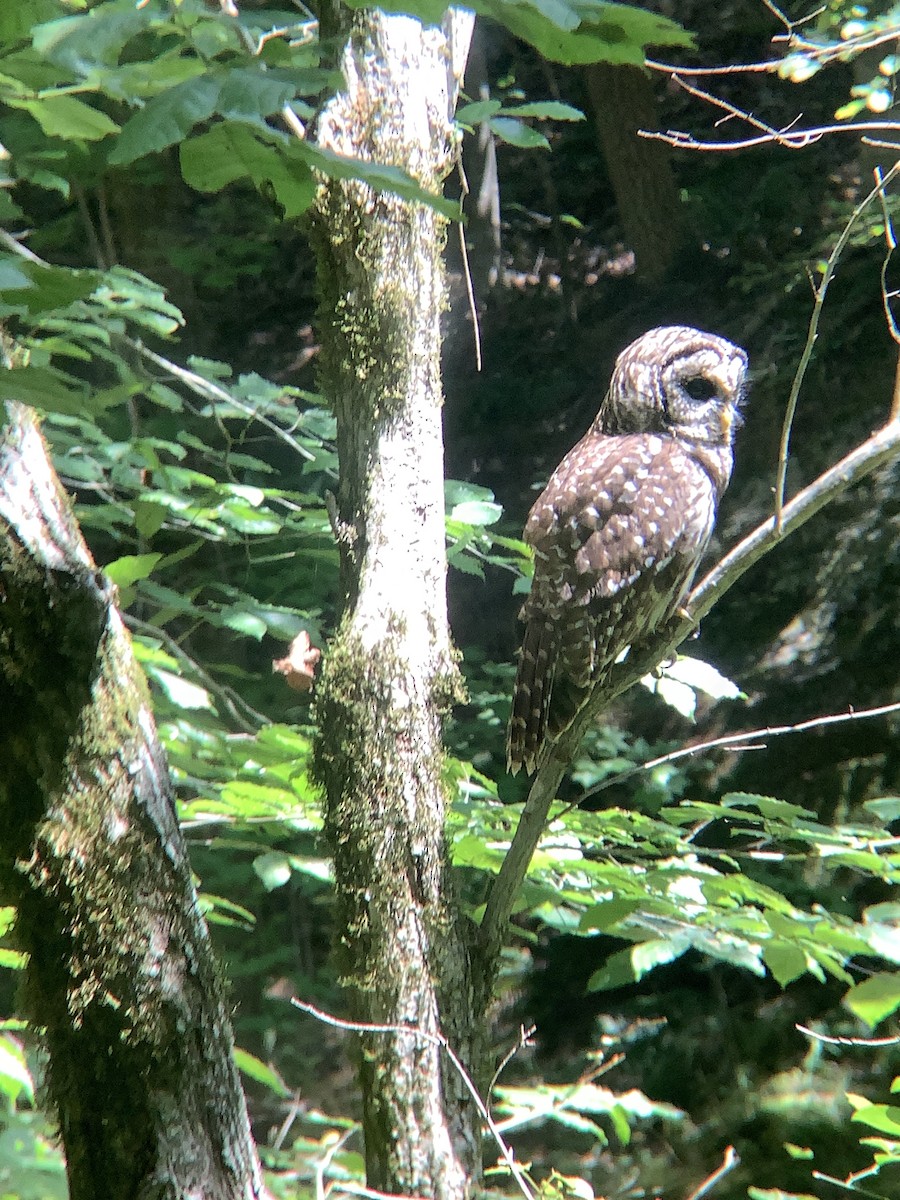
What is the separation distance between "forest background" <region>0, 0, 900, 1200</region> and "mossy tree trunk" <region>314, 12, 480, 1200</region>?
0.13 metres

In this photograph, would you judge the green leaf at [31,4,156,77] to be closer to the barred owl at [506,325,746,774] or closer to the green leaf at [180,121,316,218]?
the green leaf at [180,121,316,218]

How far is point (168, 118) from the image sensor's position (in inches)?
31.6

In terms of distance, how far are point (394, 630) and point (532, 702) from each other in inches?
31.0

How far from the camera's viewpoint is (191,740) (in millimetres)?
Result: 2295

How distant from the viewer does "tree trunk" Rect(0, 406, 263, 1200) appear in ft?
4.20

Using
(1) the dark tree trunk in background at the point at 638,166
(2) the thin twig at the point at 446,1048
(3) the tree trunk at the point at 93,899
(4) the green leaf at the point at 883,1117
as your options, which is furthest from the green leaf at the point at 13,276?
(1) the dark tree trunk in background at the point at 638,166

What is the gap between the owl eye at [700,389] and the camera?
2.94m

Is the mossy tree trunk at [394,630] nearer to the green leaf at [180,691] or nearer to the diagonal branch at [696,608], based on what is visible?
the diagonal branch at [696,608]

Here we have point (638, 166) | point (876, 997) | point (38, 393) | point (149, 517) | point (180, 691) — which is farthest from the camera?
point (638, 166)

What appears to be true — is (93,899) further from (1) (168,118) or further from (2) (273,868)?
(1) (168,118)

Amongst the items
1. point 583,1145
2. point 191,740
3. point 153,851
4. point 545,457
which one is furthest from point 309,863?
point 545,457

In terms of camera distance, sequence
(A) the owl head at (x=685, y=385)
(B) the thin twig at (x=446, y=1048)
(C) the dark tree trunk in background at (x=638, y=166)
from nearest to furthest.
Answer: (B) the thin twig at (x=446, y=1048)
(A) the owl head at (x=685, y=385)
(C) the dark tree trunk in background at (x=638, y=166)

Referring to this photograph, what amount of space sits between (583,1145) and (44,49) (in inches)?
208

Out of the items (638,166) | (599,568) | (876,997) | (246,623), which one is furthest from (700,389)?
(638,166)
